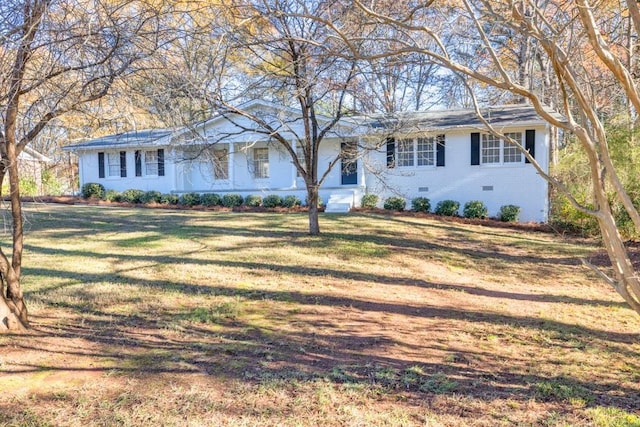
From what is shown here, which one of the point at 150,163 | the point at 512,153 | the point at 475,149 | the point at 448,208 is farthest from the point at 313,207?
the point at 150,163

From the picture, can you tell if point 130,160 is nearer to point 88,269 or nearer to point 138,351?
point 88,269

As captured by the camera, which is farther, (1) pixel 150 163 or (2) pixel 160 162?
(1) pixel 150 163

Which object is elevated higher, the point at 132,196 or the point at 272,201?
the point at 132,196

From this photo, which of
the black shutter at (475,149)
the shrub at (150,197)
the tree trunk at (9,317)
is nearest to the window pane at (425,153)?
the black shutter at (475,149)

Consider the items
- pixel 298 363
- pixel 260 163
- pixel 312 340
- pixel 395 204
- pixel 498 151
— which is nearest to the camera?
pixel 298 363

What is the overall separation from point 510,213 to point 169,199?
13.6 metres

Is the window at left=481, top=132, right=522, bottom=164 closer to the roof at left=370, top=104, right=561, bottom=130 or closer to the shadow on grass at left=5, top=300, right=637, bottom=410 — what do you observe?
the roof at left=370, top=104, right=561, bottom=130

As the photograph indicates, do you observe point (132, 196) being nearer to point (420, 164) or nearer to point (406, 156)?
point (406, 156)

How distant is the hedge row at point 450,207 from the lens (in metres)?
16.6

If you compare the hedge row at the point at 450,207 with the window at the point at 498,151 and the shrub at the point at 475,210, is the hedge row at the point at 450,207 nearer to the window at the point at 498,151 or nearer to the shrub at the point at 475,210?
the shrub at the point at 475,210

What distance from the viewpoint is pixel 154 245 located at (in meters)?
10.5

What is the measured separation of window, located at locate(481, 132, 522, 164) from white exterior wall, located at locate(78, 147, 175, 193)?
43.8 ft

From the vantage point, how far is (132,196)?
20.5 meters

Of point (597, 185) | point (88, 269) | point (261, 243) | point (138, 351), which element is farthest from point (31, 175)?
point (597, 185)
